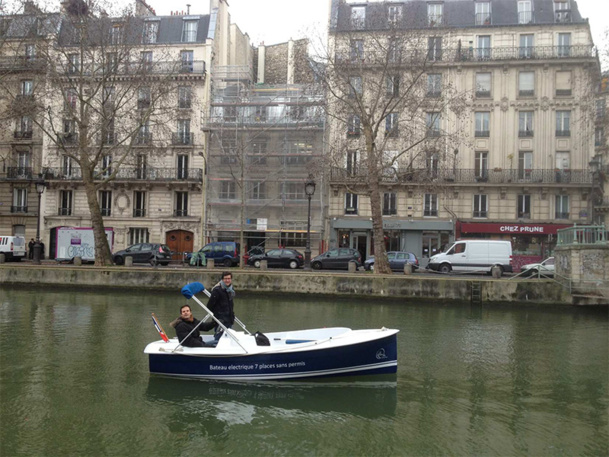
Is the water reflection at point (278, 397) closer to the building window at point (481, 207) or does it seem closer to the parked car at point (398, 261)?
the parked car at point (398, 261)

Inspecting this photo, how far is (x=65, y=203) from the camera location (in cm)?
4134

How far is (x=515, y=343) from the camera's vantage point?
13.7m

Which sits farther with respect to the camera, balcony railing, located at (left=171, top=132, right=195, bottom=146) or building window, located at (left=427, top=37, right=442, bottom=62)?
balcony railing, located at (left=171, top=132, right=195, bottom=146)

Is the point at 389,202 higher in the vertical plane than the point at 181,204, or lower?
higher

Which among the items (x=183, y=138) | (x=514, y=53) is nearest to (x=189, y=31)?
(x=183, y=138)

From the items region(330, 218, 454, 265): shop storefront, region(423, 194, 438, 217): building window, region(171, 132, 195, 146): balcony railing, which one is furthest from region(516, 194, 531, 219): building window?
region(171, 132, 195, 146): balcony railing

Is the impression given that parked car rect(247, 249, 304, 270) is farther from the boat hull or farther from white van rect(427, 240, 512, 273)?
the boat hull

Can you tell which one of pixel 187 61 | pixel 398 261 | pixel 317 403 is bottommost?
pixel 317 403

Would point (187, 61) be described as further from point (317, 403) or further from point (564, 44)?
point (317, 403)

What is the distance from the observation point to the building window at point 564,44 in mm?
36719

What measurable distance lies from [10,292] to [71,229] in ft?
43.2

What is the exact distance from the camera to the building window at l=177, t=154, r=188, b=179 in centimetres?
4019

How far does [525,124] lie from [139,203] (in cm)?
2799

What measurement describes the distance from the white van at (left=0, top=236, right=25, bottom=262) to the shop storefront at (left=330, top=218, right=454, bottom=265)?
20100 millimetres
